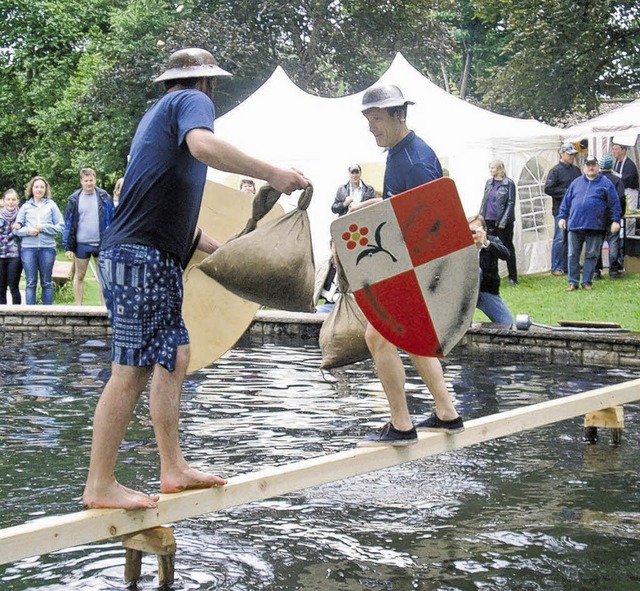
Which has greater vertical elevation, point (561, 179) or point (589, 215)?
point (561, 179)

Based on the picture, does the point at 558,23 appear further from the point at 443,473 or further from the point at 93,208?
the point at 443,473

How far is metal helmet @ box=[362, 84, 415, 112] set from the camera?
5.68 metres

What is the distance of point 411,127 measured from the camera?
19.1 m

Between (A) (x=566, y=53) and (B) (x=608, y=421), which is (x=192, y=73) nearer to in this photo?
(B) (x=608, y=421)

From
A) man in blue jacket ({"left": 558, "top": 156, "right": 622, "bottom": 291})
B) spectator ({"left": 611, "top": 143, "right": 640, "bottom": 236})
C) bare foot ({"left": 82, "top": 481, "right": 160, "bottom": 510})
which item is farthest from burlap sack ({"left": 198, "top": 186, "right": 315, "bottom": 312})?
spectator ({"left": 611, "top": 143, "right": 640, "bottom": 236})

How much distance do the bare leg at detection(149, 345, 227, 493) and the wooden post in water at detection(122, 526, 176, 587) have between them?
18cm

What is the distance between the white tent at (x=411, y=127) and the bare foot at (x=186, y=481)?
13.9 m

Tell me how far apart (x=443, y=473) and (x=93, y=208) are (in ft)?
27.0

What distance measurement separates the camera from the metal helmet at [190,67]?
15.8ft

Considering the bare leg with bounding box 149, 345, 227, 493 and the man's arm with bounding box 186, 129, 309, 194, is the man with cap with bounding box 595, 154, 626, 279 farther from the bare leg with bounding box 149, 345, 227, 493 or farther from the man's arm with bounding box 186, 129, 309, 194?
the man's arm with bounding box 186, 129, 309, 194

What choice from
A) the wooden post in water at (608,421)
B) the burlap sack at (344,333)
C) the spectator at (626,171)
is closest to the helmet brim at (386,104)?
the burlap sack at (344,333)

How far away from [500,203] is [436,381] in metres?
12.3

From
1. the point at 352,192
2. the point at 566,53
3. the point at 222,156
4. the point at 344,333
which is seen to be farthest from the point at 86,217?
the point at 566,53

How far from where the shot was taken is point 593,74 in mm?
33375
